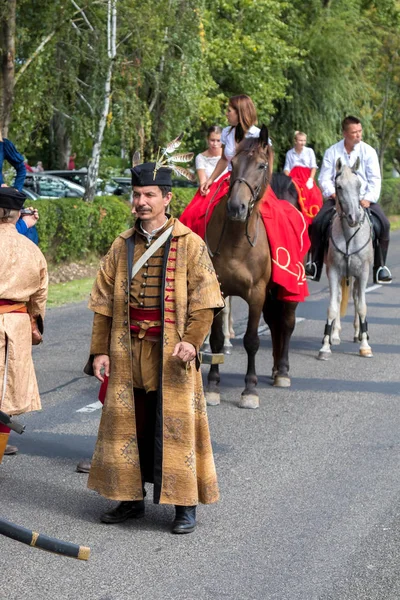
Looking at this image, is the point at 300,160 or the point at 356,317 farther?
the point at 300,160

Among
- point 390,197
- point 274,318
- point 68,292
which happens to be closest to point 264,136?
point 274,318

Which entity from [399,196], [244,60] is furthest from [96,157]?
[399,196]

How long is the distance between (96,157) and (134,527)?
50.1 ft

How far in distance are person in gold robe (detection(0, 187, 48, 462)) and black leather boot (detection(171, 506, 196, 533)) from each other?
1.15 m

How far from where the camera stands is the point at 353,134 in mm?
12188

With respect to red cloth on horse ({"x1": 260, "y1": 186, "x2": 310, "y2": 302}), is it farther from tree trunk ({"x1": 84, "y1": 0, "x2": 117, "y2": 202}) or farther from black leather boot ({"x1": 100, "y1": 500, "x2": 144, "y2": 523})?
tree trunk ({"x1": 84, "y1": 0, "x2": 117, "y2": 202})

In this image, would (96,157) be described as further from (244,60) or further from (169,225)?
(169,225)

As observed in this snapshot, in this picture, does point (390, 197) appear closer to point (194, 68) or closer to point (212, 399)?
point (194, 68)

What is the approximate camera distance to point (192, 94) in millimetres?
22703

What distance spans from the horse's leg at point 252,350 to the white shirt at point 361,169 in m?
3.01

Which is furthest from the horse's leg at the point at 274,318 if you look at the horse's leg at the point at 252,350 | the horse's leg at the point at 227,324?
the horse's leg at the point at 227,324

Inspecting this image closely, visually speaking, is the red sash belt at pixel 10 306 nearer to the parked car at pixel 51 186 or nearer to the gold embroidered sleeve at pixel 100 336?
the gold embroidered sleeve at pixel 100 336

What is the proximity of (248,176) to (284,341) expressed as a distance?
6.32 ft

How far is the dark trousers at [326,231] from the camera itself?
1271 cm
